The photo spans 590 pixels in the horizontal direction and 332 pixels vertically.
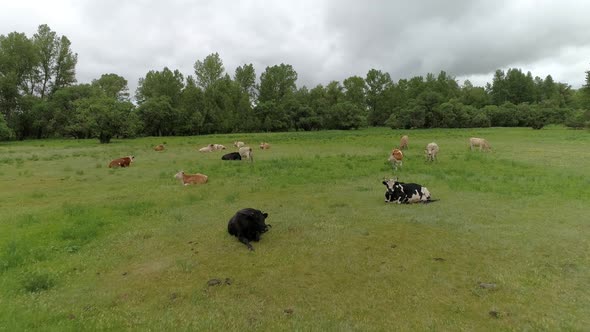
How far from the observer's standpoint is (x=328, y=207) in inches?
407

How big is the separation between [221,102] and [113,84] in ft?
91.2

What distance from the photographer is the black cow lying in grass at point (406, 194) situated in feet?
34.5

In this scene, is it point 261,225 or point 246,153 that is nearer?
point 261,225

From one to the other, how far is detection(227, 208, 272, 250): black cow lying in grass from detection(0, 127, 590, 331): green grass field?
0.26 m

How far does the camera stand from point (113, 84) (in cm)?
7969

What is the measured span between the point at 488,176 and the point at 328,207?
8709mm

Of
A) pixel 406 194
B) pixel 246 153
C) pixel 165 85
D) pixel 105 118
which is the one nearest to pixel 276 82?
pixel 165 85

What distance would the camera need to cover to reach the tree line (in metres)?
55.6

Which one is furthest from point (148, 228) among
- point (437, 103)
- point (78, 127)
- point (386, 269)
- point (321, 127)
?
point (437, 103)

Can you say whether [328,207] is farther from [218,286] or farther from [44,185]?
[44,185]

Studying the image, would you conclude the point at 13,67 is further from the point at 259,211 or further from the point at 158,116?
the point at 259,211

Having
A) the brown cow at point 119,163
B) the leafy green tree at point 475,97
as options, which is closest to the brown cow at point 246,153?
the brown cow at point 119,163

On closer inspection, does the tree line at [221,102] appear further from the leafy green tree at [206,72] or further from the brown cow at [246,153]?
the brown cow at [246,153]

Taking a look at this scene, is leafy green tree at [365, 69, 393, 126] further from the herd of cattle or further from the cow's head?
the cow's head
